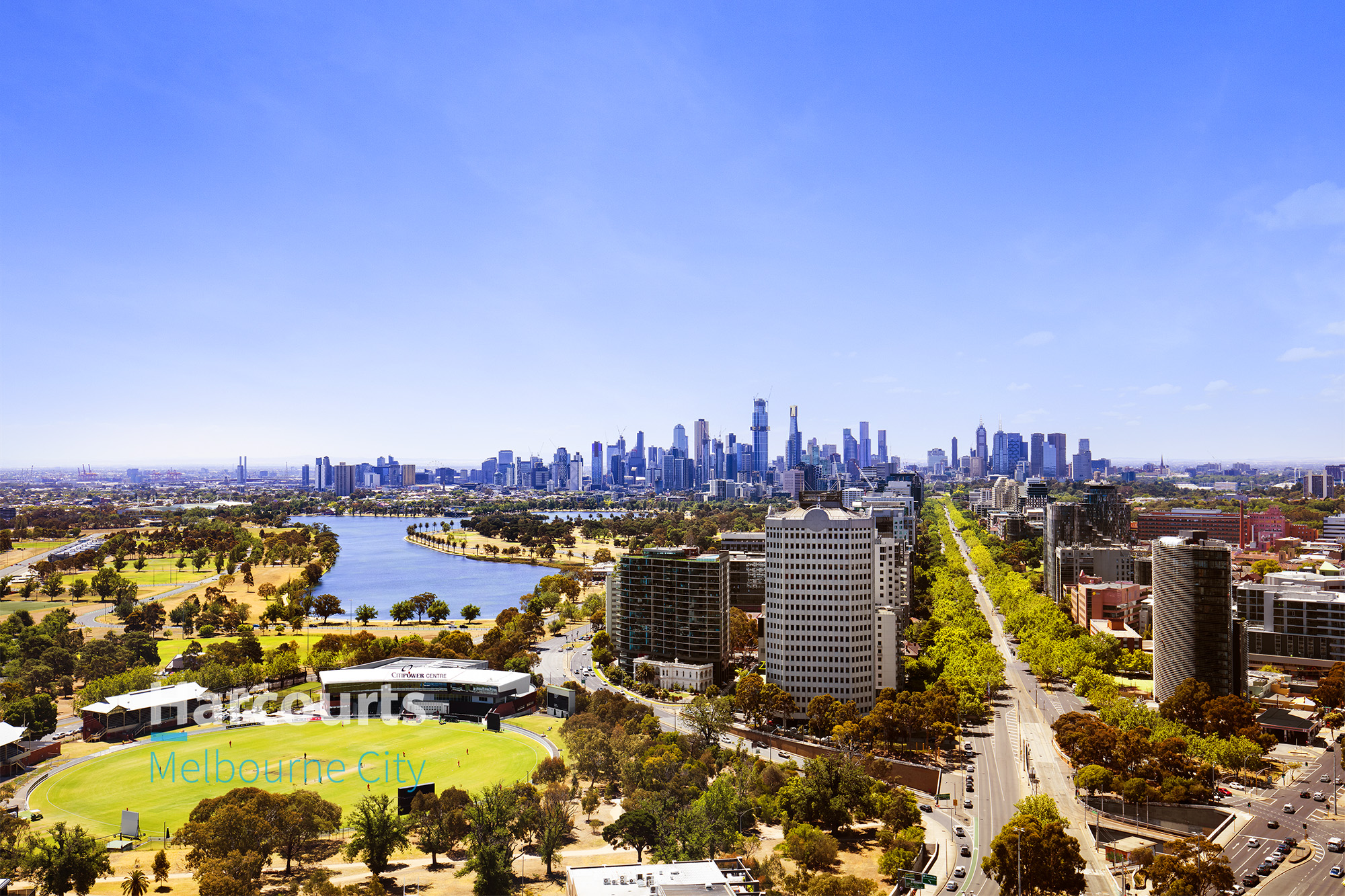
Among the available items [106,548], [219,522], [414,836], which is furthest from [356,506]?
[414,836]

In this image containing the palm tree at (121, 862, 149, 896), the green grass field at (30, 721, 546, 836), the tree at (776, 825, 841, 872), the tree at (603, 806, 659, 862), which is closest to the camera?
the palm tree at (121, 862, 149, 896)

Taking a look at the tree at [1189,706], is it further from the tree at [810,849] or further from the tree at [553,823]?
the tree at [553,823]

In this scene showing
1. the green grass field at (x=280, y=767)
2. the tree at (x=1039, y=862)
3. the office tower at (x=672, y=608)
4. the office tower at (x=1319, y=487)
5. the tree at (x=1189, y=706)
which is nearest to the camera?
the tree at (x=1039, y=862)

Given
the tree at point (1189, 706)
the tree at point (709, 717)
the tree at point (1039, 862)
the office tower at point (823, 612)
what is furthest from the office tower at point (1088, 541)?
the tree at point (1039, 862)

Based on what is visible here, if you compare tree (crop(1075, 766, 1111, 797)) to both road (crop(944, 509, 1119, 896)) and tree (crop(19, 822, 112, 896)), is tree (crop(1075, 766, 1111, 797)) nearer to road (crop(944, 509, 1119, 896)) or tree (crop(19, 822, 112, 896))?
road (crop(944, 509, 1119, 896))

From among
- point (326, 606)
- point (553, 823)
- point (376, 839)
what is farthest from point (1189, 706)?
point (326, 606)

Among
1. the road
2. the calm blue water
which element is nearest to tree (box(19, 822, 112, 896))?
the road
